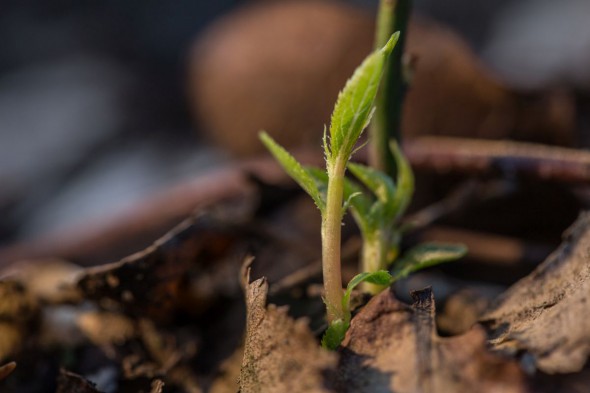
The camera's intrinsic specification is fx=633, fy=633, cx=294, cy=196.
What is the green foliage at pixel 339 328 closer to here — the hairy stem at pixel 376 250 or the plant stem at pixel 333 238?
the plant stem at pixel 333 238

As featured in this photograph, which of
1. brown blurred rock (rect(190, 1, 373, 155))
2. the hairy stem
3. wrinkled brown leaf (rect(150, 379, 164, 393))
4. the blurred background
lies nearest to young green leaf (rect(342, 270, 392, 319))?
the hairy stem

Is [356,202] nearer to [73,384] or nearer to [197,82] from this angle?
[73,384]

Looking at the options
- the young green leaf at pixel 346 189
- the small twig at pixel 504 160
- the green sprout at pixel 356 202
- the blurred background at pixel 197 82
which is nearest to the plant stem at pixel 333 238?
the green sprout at pixel 356 202

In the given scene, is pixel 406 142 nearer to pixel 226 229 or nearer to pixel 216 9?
pixel 226 229

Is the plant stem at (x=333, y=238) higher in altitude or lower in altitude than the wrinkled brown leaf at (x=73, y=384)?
higher

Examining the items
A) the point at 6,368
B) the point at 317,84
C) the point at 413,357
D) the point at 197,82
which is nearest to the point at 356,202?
the point at 413,357
